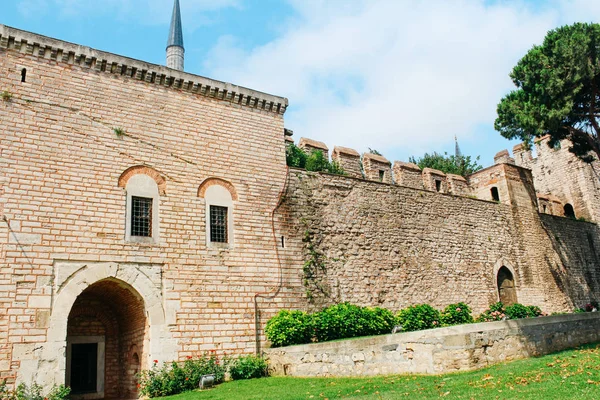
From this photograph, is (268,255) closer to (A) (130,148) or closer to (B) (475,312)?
(A) (130,148)

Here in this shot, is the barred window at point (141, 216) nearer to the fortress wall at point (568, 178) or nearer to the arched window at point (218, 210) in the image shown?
the arched window at point (218, 210)

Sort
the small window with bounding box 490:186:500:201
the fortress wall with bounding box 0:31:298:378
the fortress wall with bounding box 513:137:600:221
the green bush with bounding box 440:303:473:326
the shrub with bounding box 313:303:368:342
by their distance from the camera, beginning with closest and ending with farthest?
the fortress wall with bounding box 0:31:298:378, the shrub with bounding box 313:303:368:342, the green bush with bounding box 440:303:473:326, the small window with bounding box 490:186:500:201, the fortress wall with bounding box 513:137:600:221

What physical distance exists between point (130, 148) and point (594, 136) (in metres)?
15.0

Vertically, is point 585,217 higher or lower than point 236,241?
higher

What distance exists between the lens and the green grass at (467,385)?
7184 millimetres

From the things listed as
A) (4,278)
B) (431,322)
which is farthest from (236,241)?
(431,322)

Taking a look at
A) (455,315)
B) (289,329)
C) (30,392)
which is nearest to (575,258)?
(455,315)

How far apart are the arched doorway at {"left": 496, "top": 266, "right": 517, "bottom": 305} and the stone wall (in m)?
6.58

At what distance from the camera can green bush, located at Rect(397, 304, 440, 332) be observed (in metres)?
14.8

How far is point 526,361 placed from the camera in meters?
9.99

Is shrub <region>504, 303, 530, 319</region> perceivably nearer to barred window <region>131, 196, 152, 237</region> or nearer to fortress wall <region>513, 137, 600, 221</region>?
fortress wall <region>513, 137, 600, 221</region>

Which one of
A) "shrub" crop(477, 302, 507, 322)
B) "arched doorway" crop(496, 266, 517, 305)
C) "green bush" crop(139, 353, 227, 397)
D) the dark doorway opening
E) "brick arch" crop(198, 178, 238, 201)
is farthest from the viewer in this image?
"arched doorway" crop(496, 266, 517, 305)

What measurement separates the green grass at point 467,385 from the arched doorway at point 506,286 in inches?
318

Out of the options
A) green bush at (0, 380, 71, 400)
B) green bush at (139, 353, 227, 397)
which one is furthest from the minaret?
green bush at (0, 380, 71, 400)
